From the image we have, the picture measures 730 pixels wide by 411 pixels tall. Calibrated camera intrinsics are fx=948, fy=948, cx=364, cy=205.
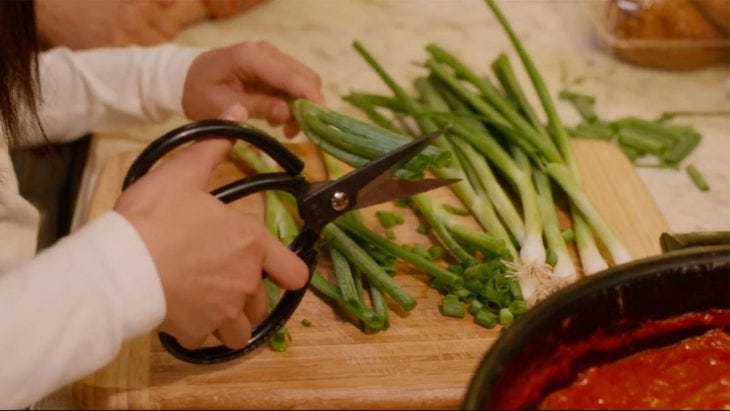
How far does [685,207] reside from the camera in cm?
139

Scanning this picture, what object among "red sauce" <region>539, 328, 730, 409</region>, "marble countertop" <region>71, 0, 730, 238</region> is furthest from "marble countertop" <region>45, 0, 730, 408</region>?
"red sauce" <region>539, 328, 730, 409</region>

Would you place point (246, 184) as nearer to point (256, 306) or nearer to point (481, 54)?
point (256, 306)

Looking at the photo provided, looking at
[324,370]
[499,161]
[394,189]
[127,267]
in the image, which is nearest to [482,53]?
[499,161]

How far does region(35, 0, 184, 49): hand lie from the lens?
4.91 feet

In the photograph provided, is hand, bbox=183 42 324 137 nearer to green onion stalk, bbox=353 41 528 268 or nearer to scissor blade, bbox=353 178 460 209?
green onion stalk, bbox=353 41 528 268

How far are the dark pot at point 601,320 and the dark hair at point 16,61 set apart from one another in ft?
1.76

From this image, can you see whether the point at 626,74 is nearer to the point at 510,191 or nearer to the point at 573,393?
the point at 510,191

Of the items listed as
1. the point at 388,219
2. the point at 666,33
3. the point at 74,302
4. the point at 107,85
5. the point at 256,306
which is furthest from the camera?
the point at 666,33

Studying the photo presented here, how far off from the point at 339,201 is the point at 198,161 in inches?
5.9

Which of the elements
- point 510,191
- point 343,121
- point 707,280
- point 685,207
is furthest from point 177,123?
point 707,280

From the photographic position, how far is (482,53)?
1.71m

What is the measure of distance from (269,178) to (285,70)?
0.35 metres

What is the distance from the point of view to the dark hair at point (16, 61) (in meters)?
0.89


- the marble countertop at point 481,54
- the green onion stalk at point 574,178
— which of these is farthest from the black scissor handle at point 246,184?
the marble countertop at point 481,54
